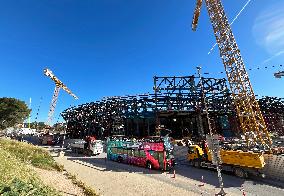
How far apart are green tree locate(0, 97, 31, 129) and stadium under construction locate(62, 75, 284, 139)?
23.2 metres

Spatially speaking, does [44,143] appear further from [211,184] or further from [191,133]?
[211,184]

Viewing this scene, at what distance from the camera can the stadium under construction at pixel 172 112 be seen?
65.2 metres

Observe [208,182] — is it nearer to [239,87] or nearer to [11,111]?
[239,87]

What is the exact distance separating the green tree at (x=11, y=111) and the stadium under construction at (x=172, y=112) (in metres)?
23.2

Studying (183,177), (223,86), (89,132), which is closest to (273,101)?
(223,86)

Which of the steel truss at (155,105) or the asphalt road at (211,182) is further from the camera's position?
the steel truss at (155,105)

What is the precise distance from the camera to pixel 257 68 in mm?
41625

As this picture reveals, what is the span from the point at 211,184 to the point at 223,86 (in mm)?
57129

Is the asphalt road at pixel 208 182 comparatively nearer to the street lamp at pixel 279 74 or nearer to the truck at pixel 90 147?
the truck at pixel 90 147

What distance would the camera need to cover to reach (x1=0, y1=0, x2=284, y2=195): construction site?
2027 cm

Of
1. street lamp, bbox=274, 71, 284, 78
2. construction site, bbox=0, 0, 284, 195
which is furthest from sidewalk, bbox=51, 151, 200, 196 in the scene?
street lamp, bbox=274, 71, 284, 78

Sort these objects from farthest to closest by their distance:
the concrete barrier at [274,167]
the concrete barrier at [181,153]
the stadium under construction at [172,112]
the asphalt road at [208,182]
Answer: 1. the stadium under construction at [172,112]
2. the concrete barrier at [181,153]
3. the concrete barrier at [274,167]
4. the asphalt road at [208,182]

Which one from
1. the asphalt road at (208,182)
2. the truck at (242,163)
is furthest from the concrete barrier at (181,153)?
the truck at (242,163)

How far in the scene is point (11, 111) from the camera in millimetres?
85250
